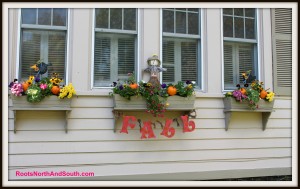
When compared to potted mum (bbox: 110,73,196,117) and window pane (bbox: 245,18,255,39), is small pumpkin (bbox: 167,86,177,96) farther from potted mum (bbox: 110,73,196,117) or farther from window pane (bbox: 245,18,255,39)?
window pane (bbox: 245,18,255,39)

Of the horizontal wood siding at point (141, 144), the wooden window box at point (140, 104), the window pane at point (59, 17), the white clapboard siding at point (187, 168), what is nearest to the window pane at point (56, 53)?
the window pane at point (59, 17)

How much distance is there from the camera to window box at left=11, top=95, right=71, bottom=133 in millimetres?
3770

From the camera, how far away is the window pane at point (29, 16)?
4125 mm

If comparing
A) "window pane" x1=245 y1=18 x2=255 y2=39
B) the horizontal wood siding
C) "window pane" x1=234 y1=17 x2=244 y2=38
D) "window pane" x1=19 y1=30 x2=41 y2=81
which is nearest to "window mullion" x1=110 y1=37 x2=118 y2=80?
the horizontal wood siding

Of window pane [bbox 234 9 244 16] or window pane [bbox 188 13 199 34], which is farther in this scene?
window pane [bbox 234 9 244 16]

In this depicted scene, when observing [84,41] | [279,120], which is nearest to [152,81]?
[84,41]

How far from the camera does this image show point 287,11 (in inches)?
195

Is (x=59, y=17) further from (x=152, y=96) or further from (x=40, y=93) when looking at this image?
(x=152, y=96)

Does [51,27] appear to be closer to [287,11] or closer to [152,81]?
[152,81]

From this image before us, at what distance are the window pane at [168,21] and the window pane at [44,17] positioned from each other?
166cm

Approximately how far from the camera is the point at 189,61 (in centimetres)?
462

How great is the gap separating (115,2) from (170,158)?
2360 mm

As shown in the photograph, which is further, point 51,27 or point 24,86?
point 51,27

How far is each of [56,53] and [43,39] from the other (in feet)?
0.85
